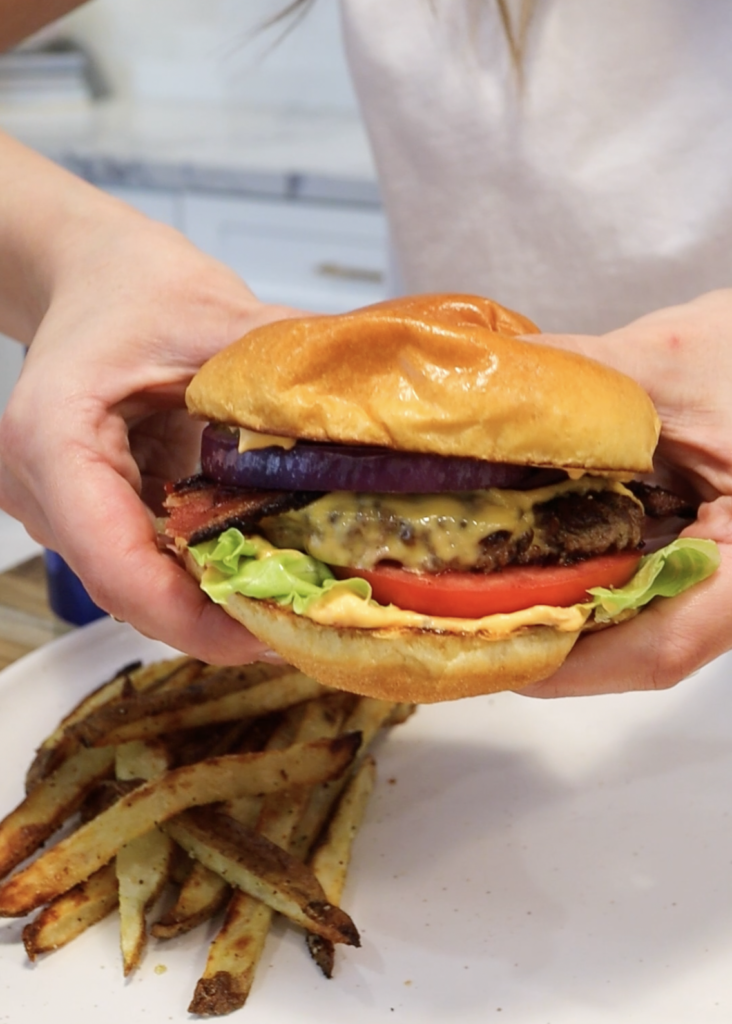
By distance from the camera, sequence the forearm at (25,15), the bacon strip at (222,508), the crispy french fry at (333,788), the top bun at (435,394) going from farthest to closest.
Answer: the forearm at (25,15), the crispy french fry at (333,788), the bacon strip at (222,508), the top bun at (435,394)

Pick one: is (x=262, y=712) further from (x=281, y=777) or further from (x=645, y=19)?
(x=645, y=19)

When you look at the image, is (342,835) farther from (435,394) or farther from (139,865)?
(435,394)

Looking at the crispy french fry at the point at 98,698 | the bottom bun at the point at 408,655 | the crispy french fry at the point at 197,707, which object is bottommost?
the crispy french fry at the point at 98,698

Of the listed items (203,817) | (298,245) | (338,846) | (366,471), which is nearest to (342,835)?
(338,846)

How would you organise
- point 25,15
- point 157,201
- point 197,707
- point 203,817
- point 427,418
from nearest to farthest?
point 427,418 → point 203,817 → point 197,707 → point 25,15 → point 157,201

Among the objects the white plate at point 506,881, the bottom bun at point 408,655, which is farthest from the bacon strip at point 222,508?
the white plate at point 506,881

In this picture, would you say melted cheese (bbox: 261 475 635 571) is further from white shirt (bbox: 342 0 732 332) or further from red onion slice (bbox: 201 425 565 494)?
white shirt (bbox: 342 0 732 332)

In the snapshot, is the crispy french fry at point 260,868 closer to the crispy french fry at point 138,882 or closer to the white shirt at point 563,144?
the crispy french fry at point 138,882

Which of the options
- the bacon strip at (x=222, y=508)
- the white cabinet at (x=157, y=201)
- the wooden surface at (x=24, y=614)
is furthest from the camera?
the white cabinet at (x=157, y=201)
